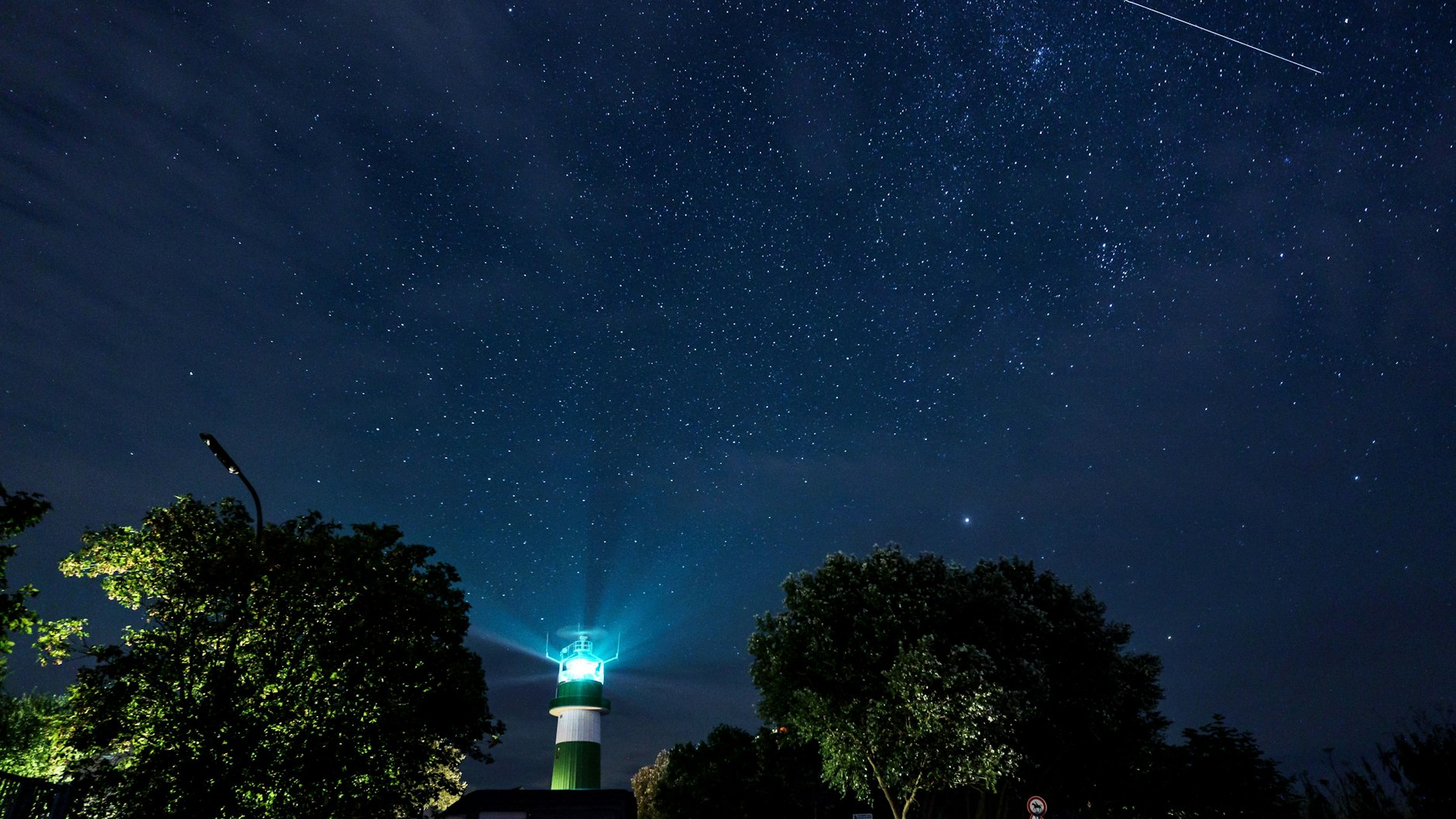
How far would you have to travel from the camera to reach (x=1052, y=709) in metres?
33.9

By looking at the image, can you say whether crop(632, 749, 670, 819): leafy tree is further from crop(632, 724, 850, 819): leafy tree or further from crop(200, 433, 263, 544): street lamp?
crop(200, 433, 263, 544): street lamp

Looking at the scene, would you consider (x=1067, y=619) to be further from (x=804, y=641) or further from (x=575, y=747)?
(x=575, y=747)

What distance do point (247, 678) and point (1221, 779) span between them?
5027 cm

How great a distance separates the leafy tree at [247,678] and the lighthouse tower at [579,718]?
42.5 metres

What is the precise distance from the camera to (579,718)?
66.2 metres

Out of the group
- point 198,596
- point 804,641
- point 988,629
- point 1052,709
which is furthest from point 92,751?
point 1052,709

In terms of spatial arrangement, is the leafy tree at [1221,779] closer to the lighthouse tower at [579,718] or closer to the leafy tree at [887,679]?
the leafy tree at [887,679]

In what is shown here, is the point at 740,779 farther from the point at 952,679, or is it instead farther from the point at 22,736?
the point at 22,736

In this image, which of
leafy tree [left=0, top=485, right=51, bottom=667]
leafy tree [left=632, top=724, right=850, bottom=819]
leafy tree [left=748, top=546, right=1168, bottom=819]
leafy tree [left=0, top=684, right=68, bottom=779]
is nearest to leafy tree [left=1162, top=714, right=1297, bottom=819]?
leafy tree [left=748, top=546, right=1168, bottom=819]

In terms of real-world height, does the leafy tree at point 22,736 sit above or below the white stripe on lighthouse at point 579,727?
below

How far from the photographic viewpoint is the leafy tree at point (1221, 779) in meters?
44.1

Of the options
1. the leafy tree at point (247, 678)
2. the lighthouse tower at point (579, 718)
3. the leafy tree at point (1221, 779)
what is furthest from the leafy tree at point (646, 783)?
the leafy tree at point (247, 678)

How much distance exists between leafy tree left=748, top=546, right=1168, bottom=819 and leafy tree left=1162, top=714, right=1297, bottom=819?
33.4ft

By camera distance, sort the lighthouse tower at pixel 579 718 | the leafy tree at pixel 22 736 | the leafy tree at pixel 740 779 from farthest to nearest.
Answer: the lighthouse tower at pixel 579 718, the leafy tree at pixel 740 779, the leafy tree at pixel 22 736
